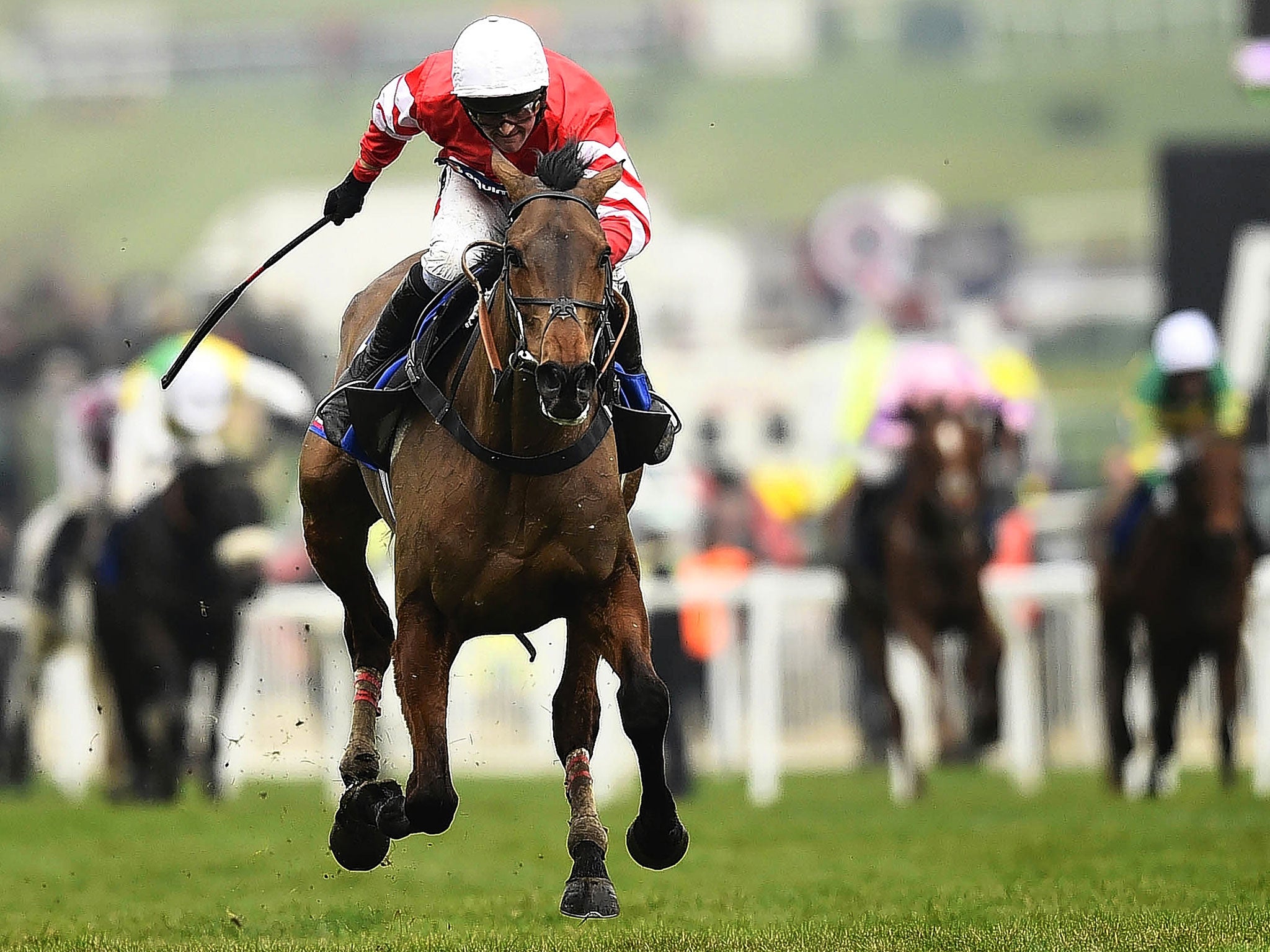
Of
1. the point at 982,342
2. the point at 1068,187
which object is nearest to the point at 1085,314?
the point at 1068,187

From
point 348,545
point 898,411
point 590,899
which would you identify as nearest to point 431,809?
point 590,899

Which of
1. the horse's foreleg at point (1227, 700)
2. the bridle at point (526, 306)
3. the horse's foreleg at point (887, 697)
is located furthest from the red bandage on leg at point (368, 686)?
the horse's foreleg at point (1227, 700)

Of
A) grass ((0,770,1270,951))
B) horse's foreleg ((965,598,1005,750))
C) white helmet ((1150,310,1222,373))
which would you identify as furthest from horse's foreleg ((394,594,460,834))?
horse's foreleg ((965,598,1005,750))

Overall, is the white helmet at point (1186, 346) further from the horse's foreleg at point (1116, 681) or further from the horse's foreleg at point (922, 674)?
the horse's foreleg at point (922, 674)

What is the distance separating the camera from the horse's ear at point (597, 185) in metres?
5.04

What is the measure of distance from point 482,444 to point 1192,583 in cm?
624

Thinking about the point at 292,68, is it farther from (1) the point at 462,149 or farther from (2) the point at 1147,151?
(1) the point at 462,149

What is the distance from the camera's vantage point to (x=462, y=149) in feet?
18.5

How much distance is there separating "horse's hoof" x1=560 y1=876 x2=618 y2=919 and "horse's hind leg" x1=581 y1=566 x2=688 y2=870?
108mm

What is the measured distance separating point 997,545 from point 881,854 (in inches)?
244

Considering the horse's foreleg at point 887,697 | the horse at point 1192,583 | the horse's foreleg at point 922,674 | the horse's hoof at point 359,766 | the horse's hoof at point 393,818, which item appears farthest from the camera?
the horse's foreleg at point 922,674

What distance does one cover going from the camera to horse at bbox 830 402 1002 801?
1152 cm

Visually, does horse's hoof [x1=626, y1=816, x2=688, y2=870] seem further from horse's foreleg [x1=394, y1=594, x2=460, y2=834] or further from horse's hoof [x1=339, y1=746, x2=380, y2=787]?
horse's hoof [x1=339, y1=746, x2=380, y2=787]

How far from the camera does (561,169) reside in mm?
5059
